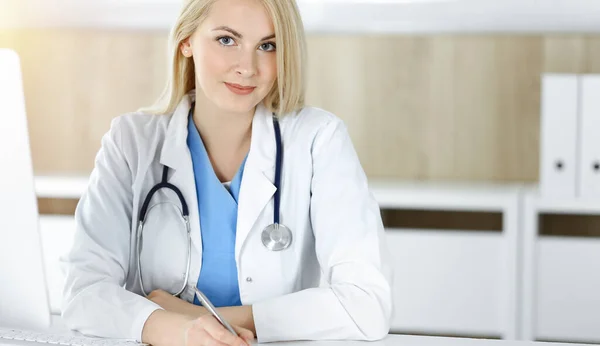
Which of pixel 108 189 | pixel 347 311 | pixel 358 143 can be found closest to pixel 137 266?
pixel 108 189

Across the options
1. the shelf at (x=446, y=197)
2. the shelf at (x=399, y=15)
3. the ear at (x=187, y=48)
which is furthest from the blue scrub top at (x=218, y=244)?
the shelf at (x=399, y=15)

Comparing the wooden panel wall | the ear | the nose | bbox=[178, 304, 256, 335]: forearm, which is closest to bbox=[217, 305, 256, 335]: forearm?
bbox=[178, 304, 256, 335]: forearm

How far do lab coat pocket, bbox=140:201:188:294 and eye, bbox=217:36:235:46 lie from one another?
1.06 feet

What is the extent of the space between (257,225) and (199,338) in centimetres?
38

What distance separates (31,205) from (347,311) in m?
0.55

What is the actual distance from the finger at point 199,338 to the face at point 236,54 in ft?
1.60

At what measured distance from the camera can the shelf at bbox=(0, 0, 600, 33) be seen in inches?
118

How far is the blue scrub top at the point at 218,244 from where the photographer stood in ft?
5.16

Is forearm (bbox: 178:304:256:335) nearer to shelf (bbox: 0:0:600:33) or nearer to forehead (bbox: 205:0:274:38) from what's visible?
forehead (bbox: 205:0:274:38)

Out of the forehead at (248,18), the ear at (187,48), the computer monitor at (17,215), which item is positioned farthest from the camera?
the ear at (187,48)

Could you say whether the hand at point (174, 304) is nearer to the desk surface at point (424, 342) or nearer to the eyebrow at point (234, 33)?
the desk surface at point (424, 342)

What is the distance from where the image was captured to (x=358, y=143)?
3256 mm

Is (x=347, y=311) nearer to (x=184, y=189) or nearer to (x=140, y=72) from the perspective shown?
(x=184, y=189)

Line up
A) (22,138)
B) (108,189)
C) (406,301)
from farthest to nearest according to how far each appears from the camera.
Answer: (406,301)
(108,189)
(22,138)
